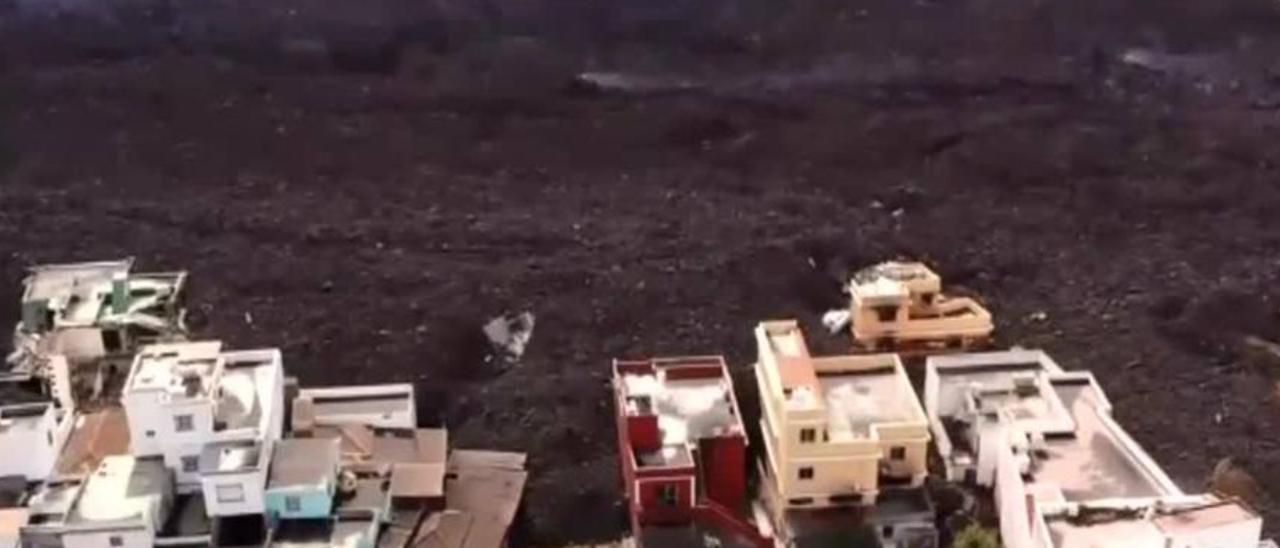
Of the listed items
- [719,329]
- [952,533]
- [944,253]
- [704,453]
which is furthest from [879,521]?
[944,253]

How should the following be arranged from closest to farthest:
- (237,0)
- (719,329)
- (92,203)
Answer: (719,329) < (92,203) < (237,0)

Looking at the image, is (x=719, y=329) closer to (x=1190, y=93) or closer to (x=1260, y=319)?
(x=1260, y=319)

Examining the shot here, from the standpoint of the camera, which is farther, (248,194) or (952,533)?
(248,194)

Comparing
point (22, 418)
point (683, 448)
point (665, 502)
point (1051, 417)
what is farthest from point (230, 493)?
point (1051, 417)

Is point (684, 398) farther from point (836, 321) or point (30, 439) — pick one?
point (30, 439)

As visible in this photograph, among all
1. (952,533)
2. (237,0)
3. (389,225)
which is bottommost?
(952,533)

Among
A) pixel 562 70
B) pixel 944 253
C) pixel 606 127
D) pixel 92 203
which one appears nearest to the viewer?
pixel 944 253

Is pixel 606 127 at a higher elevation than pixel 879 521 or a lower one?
higher

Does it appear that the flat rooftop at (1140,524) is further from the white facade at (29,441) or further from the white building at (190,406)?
the white facade at (29,441)
